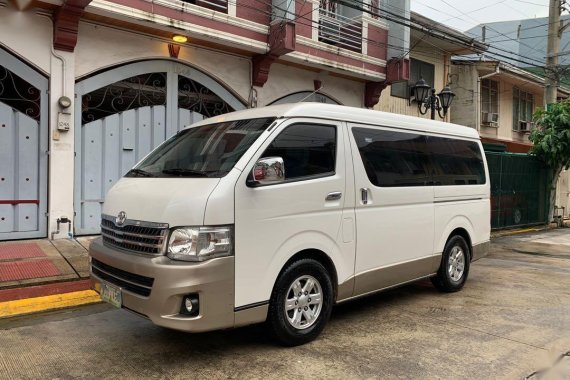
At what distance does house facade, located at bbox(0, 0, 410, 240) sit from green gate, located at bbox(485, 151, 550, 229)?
555 cm

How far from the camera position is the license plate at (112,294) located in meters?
3.95

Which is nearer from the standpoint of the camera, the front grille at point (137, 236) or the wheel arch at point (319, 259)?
the front grille at point (137, 236)

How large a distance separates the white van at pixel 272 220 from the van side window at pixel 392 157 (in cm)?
2

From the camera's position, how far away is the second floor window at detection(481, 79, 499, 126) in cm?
1969

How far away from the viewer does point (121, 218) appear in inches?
161

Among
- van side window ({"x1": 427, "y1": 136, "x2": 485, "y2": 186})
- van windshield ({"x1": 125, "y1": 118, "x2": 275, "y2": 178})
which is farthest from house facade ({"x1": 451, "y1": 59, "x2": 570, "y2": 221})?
van windshield ({"x1": 125, "y1": 118, "x2": 275, "y2": 178})

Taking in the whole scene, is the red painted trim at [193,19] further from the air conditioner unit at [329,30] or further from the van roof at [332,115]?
the van roof at [332,115]

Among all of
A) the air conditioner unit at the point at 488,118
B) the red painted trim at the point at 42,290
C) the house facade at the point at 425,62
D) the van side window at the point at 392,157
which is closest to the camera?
the van side window at the point at 392,157

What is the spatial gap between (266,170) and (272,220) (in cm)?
42

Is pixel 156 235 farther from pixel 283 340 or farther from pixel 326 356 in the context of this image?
pixel 326 356

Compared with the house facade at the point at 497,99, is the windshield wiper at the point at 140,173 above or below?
below

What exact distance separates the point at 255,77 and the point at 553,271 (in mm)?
6995

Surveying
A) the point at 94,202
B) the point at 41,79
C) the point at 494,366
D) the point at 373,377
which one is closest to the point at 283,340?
the point at 373,377

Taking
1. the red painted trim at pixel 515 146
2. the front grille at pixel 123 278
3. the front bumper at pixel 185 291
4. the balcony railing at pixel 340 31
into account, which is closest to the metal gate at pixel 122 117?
the balcony railing at pixel 340 31
